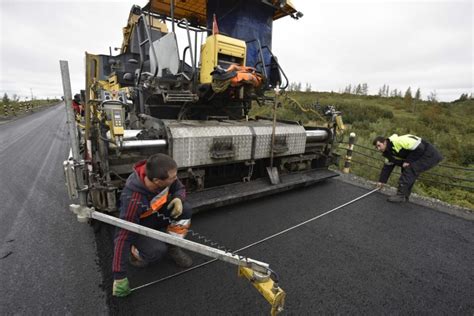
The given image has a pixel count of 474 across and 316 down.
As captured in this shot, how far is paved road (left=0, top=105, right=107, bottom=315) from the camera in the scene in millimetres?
1796

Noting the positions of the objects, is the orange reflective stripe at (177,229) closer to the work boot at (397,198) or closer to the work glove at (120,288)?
the work glove at (120,288)

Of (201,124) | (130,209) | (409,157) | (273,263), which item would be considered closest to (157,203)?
(130,209)

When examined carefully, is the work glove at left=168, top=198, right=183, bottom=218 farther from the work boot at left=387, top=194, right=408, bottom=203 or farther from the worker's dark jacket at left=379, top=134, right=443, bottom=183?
the worker's dark jacket at left=379, top=134, right=443, bottom=183

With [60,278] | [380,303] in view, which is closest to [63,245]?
[60,278]

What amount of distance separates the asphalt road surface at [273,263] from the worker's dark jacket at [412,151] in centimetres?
77

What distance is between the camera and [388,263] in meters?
2.39

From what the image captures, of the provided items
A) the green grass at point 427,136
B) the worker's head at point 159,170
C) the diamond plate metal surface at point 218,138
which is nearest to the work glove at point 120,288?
the worker's head at point 159,170

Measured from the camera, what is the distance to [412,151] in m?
4.03

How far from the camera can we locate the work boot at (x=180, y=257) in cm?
221

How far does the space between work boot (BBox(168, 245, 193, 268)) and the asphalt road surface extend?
68mm

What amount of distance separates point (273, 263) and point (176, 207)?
1.05 meters

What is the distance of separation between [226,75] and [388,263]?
2846 mm

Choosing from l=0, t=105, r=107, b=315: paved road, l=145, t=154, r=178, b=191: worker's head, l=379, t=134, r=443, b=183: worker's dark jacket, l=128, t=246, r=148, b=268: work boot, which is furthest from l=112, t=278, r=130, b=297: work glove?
l=379, t=134, r=443, b=183: worker's dark jacket

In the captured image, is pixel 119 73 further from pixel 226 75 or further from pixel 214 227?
pixel 214 227
